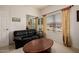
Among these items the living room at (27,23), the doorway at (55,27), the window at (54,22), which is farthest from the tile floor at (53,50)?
the window at (54,22)

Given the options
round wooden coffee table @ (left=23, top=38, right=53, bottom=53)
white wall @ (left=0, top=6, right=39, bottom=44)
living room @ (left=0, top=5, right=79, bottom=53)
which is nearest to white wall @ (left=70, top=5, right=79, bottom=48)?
living room @ (left=0, top=5, right=79, bottom=53)

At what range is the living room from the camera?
1.57 metres

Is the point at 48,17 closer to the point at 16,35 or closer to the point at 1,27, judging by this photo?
the point at 16,35

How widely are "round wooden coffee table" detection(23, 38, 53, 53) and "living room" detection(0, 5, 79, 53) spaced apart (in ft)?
0.24

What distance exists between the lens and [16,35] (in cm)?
162

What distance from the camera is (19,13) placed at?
5.29ft

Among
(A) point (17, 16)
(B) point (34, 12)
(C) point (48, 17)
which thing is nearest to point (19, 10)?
(A) point (17, 16)

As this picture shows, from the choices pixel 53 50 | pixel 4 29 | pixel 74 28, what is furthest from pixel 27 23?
pixel 74 28

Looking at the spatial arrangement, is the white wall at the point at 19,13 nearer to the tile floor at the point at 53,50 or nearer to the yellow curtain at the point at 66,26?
the tile floor at the point at 53,50

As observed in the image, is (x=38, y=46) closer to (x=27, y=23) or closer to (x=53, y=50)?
(x=53, y=50)

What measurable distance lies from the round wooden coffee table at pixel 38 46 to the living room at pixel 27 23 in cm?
7

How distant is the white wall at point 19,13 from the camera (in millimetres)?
1576

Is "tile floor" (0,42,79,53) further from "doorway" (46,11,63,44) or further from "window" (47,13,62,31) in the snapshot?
"window" (47,13,62,31)
